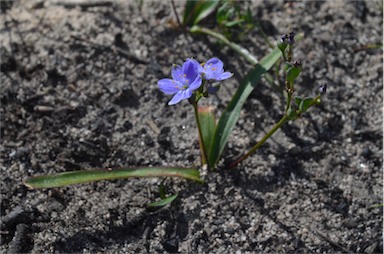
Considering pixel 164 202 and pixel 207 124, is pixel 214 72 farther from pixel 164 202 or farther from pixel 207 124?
pixel 164 202

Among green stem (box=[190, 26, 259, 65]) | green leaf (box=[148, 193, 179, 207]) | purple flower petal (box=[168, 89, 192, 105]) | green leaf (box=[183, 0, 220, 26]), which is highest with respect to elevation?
green leaf (box=[183, 0, 220, 26])

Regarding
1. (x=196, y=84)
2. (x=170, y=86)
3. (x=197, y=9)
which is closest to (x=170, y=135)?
(x=170, y=86)

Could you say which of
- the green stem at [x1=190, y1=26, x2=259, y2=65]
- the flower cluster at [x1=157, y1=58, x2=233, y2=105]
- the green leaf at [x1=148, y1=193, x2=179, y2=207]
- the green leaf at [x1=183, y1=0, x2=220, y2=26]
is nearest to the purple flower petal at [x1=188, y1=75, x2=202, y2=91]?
the flower cluster at [x1=157, y1=58, x2=233, y2=105]

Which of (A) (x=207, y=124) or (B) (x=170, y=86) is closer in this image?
(B) (x=170, y=86)

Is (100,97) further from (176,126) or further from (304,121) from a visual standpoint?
(304,121)

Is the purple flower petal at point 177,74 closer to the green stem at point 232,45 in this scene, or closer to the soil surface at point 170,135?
the soil surface at point 170,135

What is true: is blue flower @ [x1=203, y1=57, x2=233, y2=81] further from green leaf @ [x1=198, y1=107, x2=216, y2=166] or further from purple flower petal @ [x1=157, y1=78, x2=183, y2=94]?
green leaf @ [x1=198, y1=107, x2=216, y2=166]

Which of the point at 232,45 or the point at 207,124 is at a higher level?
the point at 232,45
